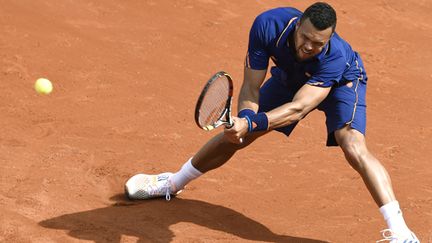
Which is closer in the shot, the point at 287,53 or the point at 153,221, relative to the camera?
the point at 287,53

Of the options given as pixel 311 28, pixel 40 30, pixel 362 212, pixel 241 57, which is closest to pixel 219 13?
Answer: pixel 241 57

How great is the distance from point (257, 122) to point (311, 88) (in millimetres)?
537

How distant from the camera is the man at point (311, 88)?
5.70 metres

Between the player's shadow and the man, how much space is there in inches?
24.1

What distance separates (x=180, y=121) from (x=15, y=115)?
5.14 ft

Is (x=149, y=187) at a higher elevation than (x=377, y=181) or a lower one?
higher

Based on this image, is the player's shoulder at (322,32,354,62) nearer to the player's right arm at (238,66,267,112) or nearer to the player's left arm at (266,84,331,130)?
the player's left arm at (266,84,331,130)

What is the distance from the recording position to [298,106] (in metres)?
5.83

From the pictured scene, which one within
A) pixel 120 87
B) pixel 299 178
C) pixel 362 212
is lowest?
pixel 362 212

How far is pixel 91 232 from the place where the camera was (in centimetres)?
621

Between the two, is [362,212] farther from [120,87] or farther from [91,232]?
[120,87]

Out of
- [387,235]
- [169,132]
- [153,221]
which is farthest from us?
[169,132]

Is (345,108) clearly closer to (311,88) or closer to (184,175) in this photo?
(311,88)

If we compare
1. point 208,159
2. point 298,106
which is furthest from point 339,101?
point 208,159
